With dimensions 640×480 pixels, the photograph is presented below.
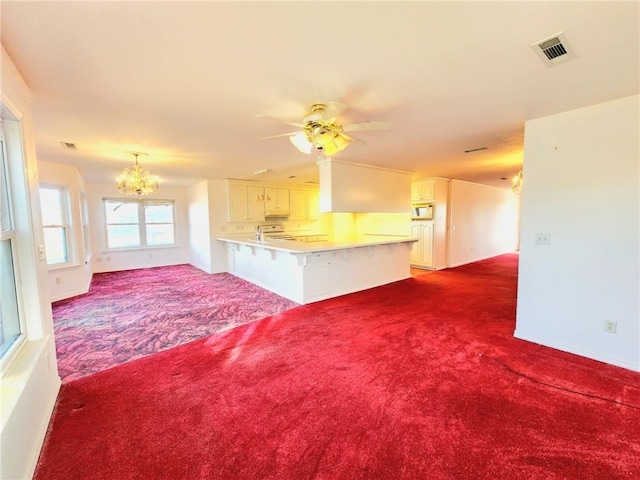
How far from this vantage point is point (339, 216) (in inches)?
302

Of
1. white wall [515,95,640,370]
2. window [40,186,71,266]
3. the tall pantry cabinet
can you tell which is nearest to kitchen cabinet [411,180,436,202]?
the tall pantry cabinet

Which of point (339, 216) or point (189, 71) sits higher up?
point (189, 71)

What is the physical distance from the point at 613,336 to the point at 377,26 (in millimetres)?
3363

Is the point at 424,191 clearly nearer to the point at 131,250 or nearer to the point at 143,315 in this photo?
the point at 143,315

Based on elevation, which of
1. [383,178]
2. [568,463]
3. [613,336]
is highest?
[383,178]

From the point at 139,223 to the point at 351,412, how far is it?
798cm

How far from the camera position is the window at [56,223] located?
4691 mm

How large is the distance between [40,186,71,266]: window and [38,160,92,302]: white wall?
91 millimetres

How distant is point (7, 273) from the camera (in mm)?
1725

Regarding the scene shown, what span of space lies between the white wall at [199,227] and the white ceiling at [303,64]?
3465mm

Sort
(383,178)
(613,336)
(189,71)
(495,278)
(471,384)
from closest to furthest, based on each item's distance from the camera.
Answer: (189,71) → (471,384) → (613,336) → (383,178) → (495,278)

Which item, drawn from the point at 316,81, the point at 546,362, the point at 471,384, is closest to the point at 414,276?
the point at 546,362

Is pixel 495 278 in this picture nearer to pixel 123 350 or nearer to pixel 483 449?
pixel 483 449

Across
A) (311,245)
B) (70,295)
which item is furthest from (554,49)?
(70,295)
